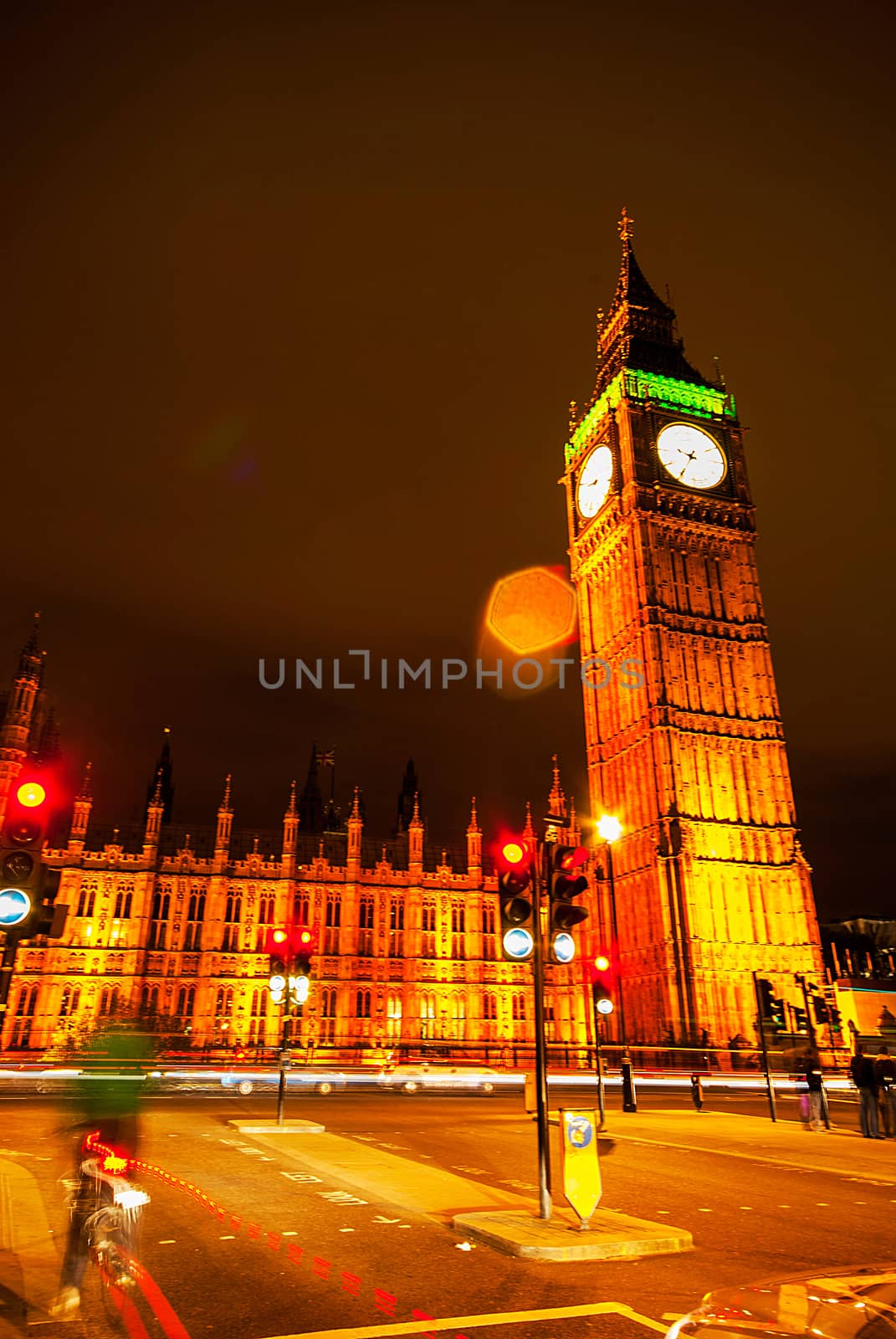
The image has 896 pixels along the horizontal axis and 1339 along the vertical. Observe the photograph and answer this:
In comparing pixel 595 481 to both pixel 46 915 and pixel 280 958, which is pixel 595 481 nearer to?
pixel 280 958

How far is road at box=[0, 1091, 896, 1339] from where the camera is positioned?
18.6 ft

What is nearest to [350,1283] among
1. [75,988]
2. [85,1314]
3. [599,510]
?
[85,1314]

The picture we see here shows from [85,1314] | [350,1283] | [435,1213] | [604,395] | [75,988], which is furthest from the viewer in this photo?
[604,395]

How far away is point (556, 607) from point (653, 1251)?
59.3 metres

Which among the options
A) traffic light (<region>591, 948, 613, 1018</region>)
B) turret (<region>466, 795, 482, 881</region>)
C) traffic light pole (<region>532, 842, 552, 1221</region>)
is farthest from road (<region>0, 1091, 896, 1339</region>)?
turret (<region>466, 795, 482, 881</region>)

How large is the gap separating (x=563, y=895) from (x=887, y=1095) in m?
12.6

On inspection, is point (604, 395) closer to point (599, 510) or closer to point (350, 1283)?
point (599, 510)

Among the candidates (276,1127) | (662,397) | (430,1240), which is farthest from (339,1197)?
(662,397)

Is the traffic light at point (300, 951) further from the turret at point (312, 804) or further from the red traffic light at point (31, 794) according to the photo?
the turret at point (312, 804)

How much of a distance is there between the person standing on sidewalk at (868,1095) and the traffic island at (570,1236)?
11130 mm

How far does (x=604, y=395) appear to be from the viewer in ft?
214

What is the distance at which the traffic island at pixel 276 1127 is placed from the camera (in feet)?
49.0

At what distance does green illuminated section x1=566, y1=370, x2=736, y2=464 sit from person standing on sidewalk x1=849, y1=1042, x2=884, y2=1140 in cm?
5179

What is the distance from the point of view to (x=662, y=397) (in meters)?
63.0
